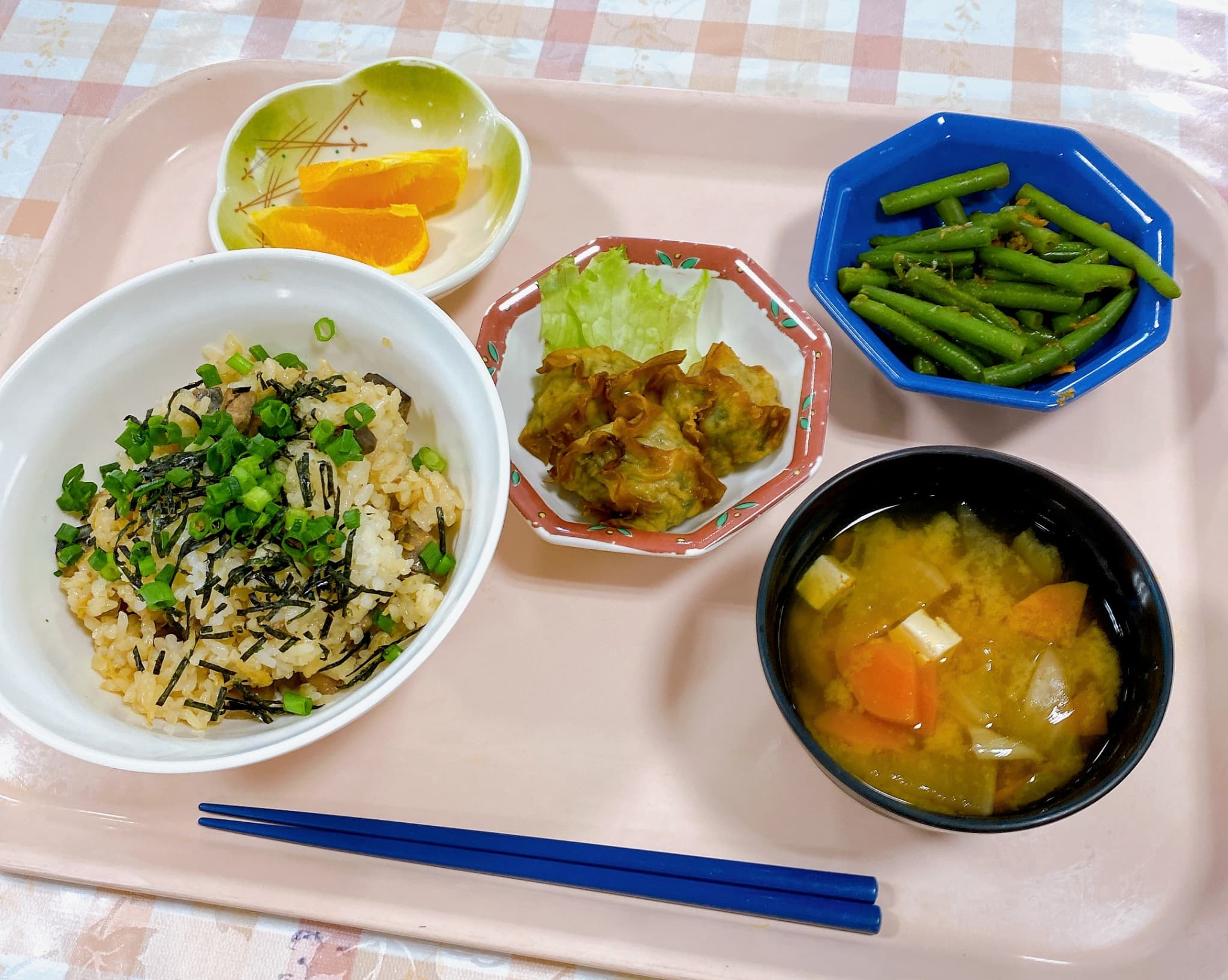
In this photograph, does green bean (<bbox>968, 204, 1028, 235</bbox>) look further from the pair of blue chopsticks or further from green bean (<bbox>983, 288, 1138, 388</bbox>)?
the pair of blue chopsticks

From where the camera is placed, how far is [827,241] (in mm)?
2129

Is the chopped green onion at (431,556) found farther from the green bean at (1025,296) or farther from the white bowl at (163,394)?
the green bean at (1025,296)

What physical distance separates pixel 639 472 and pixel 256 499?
28.7 inches

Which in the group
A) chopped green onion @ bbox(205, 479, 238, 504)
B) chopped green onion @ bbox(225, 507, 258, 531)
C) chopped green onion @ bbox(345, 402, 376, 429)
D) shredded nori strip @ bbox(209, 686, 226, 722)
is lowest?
shredded nori strip @ bbox(209, 686, 226, 722)

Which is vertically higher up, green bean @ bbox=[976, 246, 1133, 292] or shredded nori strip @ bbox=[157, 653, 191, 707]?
green bean @ bbox=[976, 246, 1133, 292]

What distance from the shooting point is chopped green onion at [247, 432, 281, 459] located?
1.63 metres

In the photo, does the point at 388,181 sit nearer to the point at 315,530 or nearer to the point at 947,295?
the point at 315,530

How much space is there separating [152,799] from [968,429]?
6.45 feet

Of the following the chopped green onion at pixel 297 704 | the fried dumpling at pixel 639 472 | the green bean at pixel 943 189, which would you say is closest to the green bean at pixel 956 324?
the green bean at pixel 943 189

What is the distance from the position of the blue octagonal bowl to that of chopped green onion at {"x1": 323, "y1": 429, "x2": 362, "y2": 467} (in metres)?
1.09

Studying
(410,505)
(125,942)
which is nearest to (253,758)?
(410,505)

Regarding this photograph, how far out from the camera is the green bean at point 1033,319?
7.18 feet

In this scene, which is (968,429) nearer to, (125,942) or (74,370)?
(74,370)

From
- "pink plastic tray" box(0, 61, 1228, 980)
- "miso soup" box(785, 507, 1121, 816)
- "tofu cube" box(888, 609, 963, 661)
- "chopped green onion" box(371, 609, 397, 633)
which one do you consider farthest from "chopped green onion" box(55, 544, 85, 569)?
"tofu cube" box(888, 609, 963, 661)
